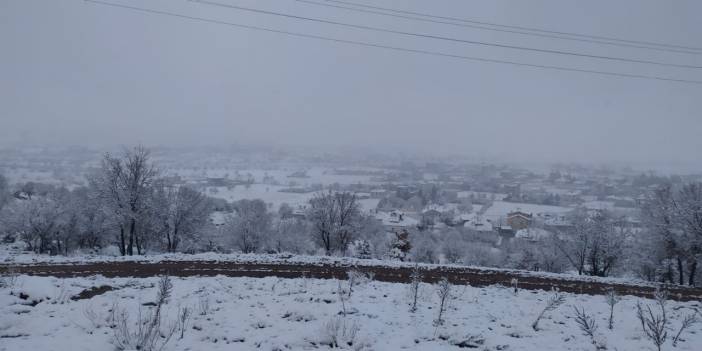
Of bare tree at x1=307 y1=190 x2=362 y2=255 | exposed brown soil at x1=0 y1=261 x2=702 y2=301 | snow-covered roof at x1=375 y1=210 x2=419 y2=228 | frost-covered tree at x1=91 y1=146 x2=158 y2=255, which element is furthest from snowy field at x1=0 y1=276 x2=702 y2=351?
snow-covered roof at x1=375 y1=210 x2=419 y2=228

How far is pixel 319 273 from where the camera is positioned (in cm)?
1516

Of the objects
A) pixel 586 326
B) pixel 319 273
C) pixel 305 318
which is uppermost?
pixel 586 326

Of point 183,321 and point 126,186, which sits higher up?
point 126,186

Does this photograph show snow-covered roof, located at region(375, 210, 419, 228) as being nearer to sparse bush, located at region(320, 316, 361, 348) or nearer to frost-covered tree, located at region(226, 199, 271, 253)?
frost-covered tree, located at region(226, 199, 271, 253)

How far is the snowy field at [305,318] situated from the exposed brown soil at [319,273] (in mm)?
1754

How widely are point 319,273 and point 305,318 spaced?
231 inches

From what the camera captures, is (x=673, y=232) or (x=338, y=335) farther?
(x=673, y=232)

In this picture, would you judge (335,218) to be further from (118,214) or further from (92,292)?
(92,292)

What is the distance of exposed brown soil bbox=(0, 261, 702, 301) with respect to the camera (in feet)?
46.7

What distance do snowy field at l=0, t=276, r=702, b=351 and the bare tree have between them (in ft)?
66.9

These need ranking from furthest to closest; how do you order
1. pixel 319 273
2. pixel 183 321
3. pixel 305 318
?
pixel 319 273, pixel 305 318, pixel 183 321

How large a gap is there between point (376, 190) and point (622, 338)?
135772mm

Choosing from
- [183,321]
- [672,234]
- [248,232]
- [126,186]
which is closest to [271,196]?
[248,232]

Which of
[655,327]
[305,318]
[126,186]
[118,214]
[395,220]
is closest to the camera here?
[655,327]
